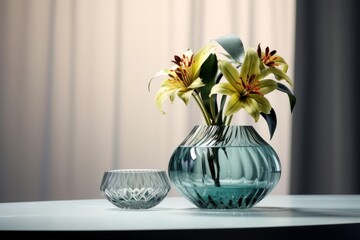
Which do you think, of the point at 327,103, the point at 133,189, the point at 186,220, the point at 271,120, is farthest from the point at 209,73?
the point at 327,103

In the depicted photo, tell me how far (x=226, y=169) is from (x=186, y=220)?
234 millimetres

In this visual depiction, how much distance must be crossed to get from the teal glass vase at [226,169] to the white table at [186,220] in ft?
0.11

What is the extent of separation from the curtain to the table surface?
1437 mm

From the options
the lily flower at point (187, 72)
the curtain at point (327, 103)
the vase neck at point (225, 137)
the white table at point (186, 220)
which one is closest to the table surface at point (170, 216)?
the white table at point (186, 220)

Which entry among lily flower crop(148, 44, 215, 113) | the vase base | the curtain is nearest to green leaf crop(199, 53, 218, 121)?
lily flower crop(148, 44, 215, 113)

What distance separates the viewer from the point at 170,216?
1202 millimetres

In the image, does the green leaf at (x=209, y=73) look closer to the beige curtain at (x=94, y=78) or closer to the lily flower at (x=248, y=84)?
the lily flower at (x=248, y=84)

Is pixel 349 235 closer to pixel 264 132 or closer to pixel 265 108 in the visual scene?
pixel 265 108

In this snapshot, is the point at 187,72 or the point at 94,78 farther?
the point at 94,78

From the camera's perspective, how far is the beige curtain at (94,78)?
312 centimetres

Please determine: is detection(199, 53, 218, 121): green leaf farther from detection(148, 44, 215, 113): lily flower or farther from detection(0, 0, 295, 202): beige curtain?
detection(0, 0, 295, 202): beige curtain

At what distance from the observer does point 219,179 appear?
1.32 meters

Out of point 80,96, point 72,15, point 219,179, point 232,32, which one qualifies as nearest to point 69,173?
point 80,96

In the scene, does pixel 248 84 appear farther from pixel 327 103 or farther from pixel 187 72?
pixel 327 103
